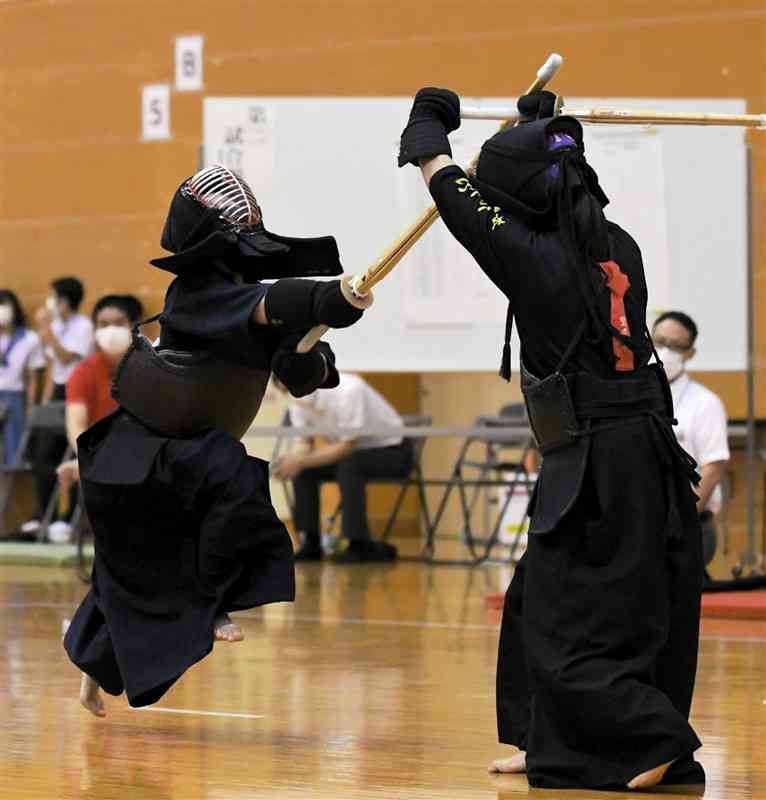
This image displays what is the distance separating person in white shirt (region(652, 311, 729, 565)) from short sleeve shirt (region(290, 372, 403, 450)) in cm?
204

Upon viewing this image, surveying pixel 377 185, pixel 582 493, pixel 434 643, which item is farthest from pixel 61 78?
pixel 582 493

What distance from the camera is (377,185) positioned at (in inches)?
330

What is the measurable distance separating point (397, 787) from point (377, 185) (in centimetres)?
518

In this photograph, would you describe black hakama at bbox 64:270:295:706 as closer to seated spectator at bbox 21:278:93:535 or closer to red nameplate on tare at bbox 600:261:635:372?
red nameplate on tare at bbox 600:261:635:372

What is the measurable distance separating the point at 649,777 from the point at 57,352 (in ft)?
22.9

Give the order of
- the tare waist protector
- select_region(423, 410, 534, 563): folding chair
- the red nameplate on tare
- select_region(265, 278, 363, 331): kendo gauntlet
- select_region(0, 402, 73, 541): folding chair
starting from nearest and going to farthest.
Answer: the red nameplate on tare → select_region(265, 278, 363, 331): kendo gauntlet → the tare waist protector → select_region(423, 410, 534, 563): folding chair → select_region(0, 402, 73, 541): folding chair

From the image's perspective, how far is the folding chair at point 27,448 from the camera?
9.19 metres

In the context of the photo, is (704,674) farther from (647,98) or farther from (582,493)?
(647,98)

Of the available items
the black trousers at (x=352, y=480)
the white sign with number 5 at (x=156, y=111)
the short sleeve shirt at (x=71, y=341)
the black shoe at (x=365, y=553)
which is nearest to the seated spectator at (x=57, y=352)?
the short sleeve shirt at (x=71, y=341)

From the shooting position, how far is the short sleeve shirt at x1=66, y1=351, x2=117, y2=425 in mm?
7504

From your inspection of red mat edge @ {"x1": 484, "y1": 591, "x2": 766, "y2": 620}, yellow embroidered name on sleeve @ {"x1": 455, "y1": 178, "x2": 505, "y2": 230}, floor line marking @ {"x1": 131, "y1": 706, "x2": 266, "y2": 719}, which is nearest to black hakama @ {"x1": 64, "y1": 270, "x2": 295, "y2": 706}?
floor line marking @ {"x1": 131, "y1": 706, "x2": 266, "y2": 719}

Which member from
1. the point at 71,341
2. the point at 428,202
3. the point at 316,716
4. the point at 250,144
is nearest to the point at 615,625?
the point at 316,716

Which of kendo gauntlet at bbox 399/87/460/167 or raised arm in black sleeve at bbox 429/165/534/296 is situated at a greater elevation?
kendo gauntlet at bbox 399/87/460/167

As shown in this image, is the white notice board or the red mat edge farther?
the white notice board
